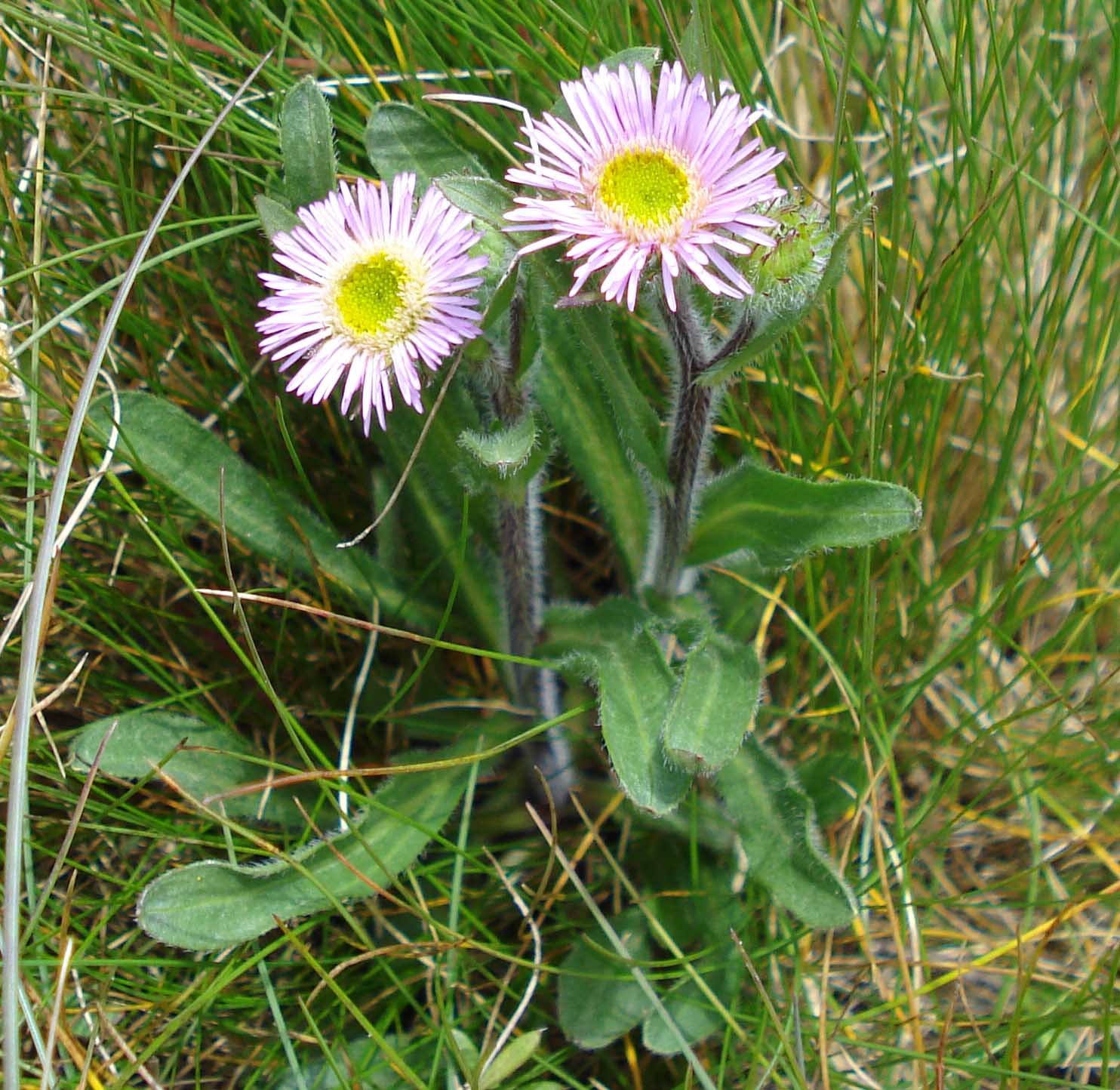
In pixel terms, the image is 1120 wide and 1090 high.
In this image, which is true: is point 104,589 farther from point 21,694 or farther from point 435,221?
point 435,221

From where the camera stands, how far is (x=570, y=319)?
1.85 meters

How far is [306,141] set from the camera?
6.30ft

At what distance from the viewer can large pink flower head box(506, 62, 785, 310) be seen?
1.59 m

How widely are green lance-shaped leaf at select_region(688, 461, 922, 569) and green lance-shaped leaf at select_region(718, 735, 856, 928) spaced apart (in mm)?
401

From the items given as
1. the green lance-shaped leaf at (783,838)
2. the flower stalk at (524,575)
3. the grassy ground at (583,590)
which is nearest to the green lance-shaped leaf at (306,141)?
the grassy ground at (583,590)

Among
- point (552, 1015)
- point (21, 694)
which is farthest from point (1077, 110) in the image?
point (21, 694)

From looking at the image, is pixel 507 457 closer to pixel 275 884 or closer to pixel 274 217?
pixel 274 217

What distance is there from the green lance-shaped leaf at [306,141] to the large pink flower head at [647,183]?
39 cm

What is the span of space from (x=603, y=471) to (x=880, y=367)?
2.62ft

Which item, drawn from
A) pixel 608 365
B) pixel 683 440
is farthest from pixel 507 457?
pixel 683 440

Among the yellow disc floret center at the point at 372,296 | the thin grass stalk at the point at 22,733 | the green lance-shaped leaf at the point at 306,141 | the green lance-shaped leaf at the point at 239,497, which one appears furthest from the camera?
the green lance-shaped leaf at the point at 239,497

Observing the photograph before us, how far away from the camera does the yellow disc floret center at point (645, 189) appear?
168cm

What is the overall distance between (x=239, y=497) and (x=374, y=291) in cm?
61

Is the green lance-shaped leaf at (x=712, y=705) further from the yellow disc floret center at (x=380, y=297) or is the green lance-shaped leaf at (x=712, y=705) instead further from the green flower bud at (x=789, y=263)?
the yellow disc floret center at (x=380, y=297)
